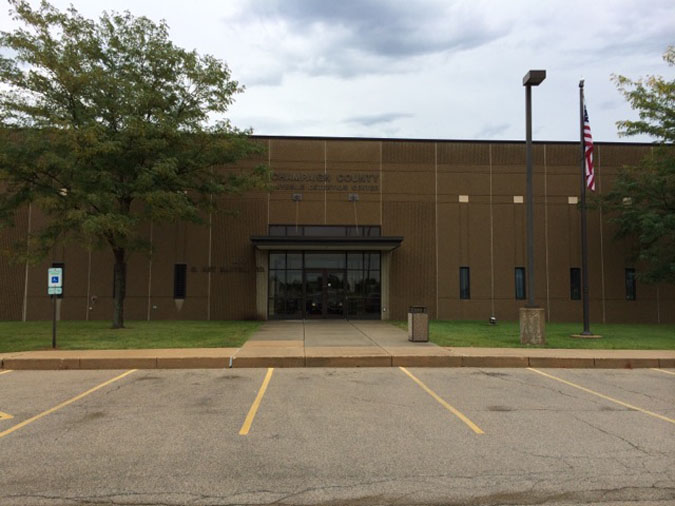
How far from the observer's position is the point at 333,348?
13.2m

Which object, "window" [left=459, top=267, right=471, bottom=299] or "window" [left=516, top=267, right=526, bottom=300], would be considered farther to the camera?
"window" [left=516, top=267, right=526, bottom=300]

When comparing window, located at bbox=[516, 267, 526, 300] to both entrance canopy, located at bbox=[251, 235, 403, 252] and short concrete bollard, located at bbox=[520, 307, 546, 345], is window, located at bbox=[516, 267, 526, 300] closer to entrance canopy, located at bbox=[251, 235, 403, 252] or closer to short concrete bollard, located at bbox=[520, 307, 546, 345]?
entrance canopy, located at bbox=[251, 235, 403, 252]

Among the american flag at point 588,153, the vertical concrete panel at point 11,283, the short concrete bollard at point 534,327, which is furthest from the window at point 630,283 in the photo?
the vertical concrete panel at point 11,283

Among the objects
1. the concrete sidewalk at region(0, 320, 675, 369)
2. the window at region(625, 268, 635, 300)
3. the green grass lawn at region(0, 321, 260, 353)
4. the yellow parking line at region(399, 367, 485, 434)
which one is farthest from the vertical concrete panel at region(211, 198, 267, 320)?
the window at region(625, 268, 635, 300)

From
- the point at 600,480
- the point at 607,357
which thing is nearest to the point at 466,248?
the point at 607,357

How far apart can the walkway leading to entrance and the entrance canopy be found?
404 centimetres

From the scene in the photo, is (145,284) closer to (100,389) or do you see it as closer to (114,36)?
(114,36)

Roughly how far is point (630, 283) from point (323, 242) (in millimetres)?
14925

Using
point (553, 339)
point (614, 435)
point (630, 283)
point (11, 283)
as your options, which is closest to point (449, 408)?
point (614, 435)

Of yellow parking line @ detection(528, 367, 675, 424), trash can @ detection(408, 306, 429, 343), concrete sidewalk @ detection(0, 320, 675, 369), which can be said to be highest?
trash can @ detection(408, 306, 429, 343)

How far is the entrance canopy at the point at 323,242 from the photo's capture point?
21.7 metres

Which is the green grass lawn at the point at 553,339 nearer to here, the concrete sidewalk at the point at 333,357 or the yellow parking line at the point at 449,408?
the concrete sidewalk at the point at 333,357

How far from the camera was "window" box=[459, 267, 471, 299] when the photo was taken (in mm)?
24047

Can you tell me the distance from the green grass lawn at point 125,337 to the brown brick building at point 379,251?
388 centimetres
